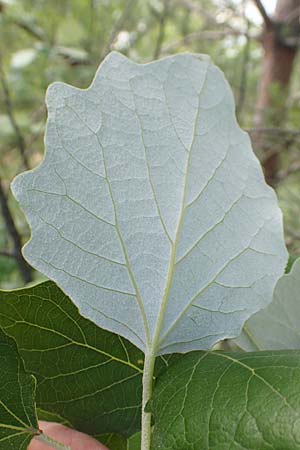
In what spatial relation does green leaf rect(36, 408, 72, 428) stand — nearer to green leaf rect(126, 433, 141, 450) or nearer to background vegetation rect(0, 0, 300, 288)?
green leaf rect(126, 433, 141, 450)

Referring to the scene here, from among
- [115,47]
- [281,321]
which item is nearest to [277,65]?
[115,47]

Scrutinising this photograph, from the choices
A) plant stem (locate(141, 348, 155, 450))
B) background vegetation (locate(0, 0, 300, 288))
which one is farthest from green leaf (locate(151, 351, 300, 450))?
background vegetation (locate(0, 0, 300, 288))

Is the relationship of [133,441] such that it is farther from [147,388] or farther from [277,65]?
[277,65]

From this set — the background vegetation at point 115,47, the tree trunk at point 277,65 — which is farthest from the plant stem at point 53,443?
the tree trunk at point 277,65

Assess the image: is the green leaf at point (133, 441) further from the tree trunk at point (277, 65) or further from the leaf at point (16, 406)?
the tree trunk at point (277, 65)

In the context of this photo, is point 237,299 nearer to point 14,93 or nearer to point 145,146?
point 145,146

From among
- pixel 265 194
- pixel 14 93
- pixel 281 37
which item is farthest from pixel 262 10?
pixel 265 194

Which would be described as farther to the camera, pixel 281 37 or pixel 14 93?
pixel 14 93
